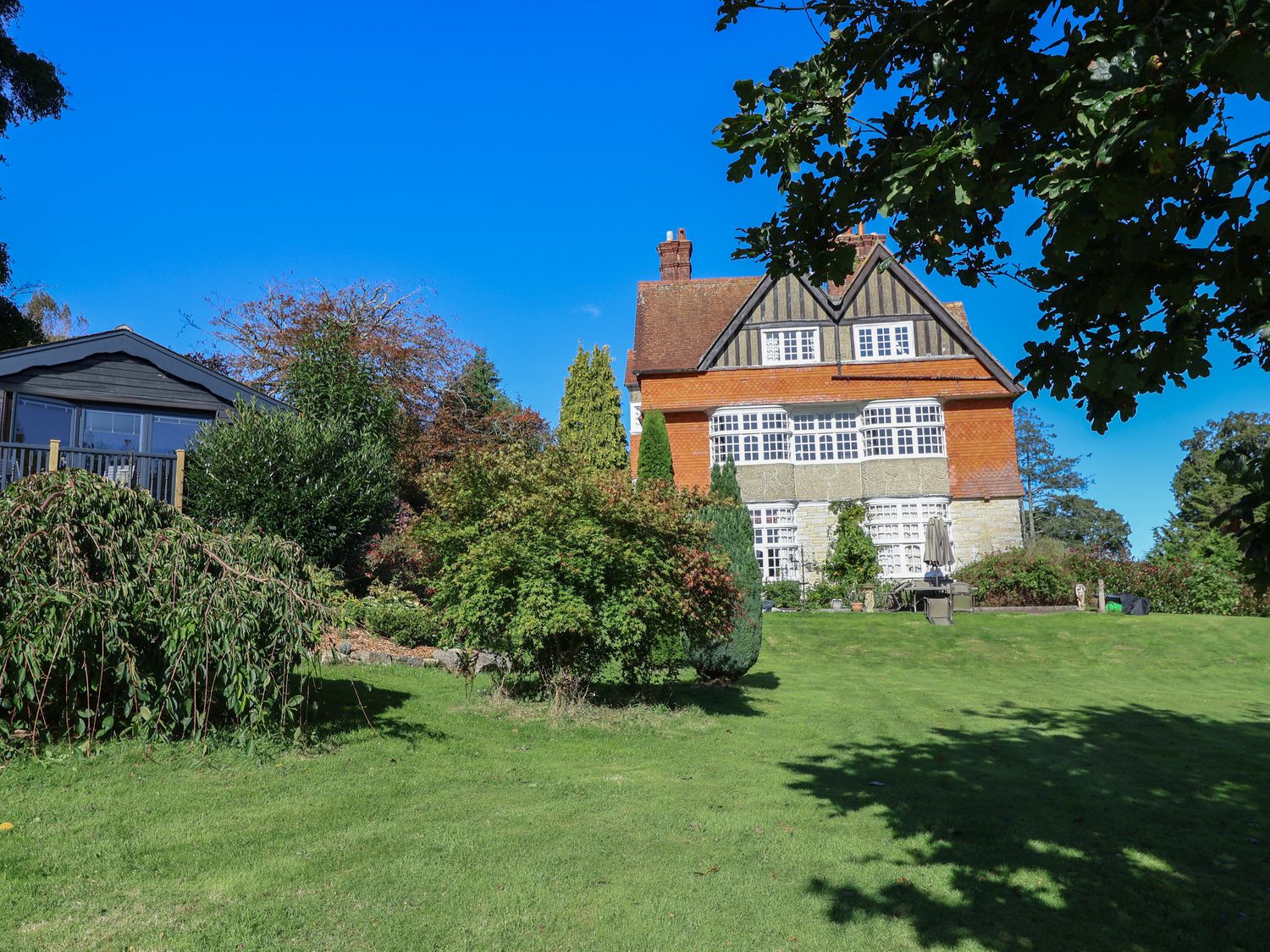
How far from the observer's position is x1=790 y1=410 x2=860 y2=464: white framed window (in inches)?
1232

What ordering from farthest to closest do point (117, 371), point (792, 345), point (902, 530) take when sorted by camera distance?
point (792, 345) < point (902, 530) < point (117, 371)

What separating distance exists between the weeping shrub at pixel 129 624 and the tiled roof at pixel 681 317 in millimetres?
25156

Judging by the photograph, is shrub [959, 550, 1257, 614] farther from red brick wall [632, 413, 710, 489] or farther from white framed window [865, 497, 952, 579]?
red brick wall [632, 413, 710, 489]

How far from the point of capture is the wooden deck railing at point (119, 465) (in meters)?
14.5

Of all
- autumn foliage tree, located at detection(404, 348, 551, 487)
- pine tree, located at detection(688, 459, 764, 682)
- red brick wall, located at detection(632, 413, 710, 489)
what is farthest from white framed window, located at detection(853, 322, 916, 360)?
pine tree, located at detection(688, 459, 764, 682)

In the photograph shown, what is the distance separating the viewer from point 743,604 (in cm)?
1318

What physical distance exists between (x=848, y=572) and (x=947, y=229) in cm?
2562

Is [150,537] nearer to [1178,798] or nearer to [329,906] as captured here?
[329,906]

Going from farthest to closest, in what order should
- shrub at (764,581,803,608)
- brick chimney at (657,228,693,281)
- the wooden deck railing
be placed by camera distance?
brick chimney at (657,228,693,281) → shrub at (764,581,803,608) → the wooden deck railing

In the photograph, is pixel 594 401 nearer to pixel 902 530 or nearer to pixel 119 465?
pixel 902 530

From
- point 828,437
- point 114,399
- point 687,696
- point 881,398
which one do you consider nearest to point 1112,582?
point 881,398

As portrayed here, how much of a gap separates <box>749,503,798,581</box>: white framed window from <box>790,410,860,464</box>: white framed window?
207cm

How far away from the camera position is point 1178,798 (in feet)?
26.1

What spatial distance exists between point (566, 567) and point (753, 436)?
22.7m
